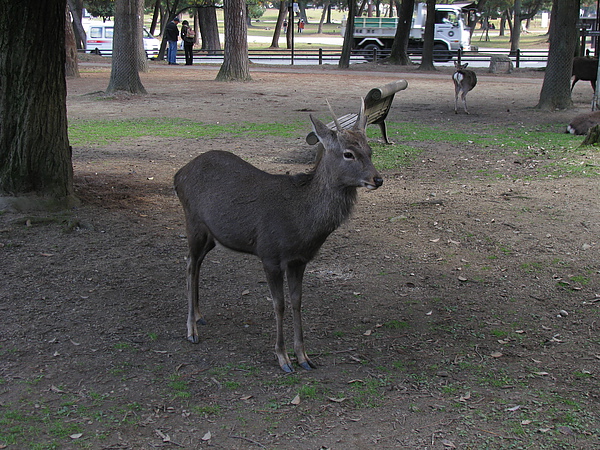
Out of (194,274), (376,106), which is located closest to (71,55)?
(376,106)

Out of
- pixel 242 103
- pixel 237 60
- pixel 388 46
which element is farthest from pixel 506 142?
pixel 388 46

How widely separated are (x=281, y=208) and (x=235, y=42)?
61.1ft

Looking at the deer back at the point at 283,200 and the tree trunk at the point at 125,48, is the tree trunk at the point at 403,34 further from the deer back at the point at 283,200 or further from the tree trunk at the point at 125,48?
the deer back at the point at 283,200

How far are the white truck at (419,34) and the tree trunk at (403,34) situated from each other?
316 cm

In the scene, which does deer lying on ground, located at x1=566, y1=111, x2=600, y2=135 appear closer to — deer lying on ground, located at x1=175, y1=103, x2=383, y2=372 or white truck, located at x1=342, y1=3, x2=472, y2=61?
deer lying on ground, located at x1=175, y1=103, x2=383, y2=372

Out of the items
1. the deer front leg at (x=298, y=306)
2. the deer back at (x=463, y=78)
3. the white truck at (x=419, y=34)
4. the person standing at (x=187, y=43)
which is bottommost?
the deer front leg at (x=298, y=306)

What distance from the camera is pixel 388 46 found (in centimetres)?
3781

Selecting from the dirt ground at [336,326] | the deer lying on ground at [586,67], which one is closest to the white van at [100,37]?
the deer lying on ground at [586,67]

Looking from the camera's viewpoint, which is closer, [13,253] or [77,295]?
[77,295]

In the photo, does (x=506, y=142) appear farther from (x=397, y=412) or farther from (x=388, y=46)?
(x=388, y=46)

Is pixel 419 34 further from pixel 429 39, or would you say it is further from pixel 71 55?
pixel 71 55

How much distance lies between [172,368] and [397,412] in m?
1.47

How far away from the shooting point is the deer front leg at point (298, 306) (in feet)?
14.1

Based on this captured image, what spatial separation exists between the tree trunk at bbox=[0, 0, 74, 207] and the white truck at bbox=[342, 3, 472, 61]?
29350mm
